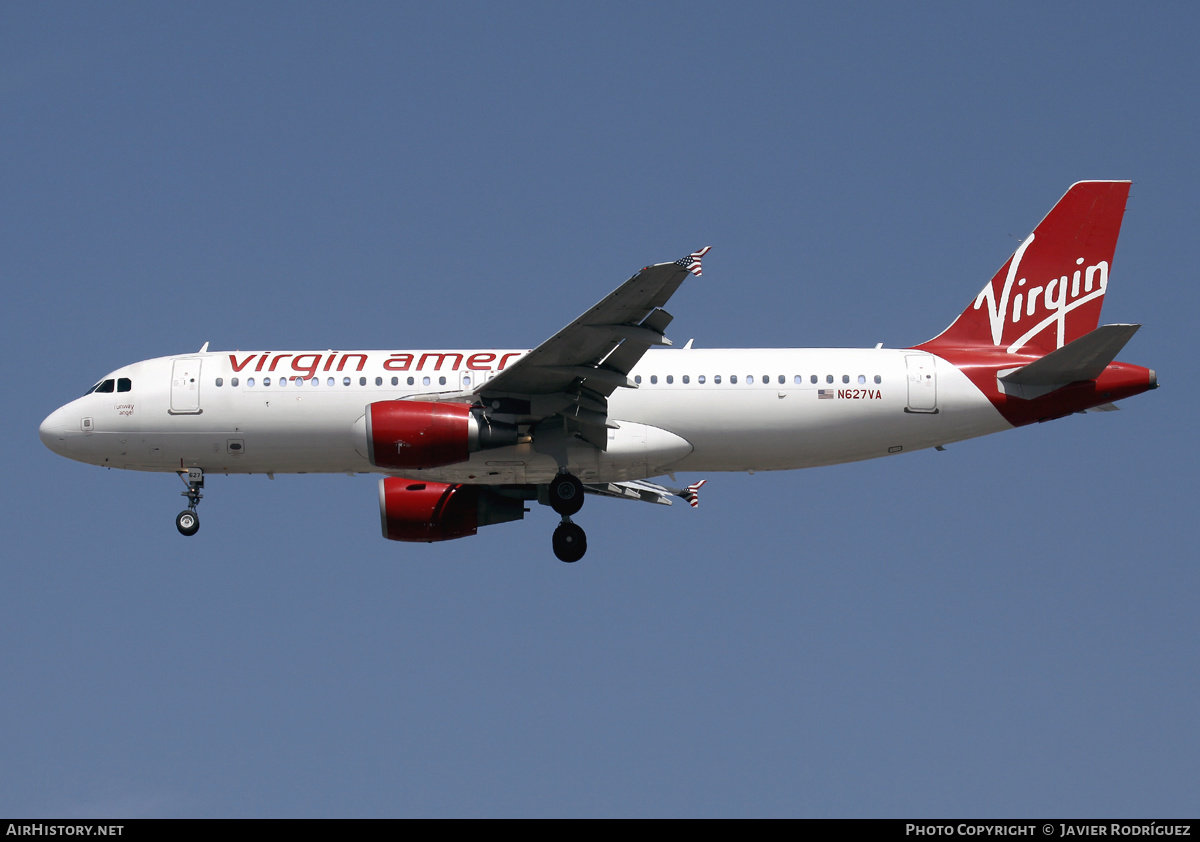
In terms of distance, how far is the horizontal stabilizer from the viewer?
30.1 metres

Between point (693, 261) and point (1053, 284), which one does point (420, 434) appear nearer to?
point (693, 261)

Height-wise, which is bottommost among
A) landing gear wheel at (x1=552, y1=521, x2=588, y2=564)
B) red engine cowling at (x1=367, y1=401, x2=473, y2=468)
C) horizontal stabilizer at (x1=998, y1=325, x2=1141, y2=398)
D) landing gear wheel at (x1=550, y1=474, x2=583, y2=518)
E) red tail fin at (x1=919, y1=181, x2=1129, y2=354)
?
landing gear wheel at (x1=552, y1=521, x2=588, y2=564)

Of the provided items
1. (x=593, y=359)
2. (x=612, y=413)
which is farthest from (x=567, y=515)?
(x=593, y=359)

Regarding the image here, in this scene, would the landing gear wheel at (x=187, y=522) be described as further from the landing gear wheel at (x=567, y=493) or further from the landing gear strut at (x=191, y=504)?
the landing gear wheel at (x=567, y=493)

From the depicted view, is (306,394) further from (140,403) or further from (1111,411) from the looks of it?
(1111,411)

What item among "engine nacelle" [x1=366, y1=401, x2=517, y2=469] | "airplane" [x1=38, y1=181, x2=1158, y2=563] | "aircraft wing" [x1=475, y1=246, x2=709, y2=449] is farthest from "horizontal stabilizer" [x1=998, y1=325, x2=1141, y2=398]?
"engine nacelle" [x1=366, y1=401, x2=517, y2=469]

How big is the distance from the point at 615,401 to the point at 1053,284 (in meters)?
11.0

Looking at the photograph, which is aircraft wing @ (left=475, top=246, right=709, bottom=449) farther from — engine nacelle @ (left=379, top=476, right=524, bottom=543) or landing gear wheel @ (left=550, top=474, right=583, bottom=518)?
engine nacelle @ (left=379, top=476, right=524, bottom=543)

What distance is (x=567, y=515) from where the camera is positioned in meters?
33.0

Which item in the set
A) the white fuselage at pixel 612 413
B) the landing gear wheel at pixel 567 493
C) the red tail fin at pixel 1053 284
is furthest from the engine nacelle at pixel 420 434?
the red tail fin at pixel 1053 284

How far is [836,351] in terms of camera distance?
110 feet

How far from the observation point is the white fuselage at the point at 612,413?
32344 millimetres

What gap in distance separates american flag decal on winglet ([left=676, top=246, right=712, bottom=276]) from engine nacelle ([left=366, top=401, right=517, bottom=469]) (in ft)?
21.7
